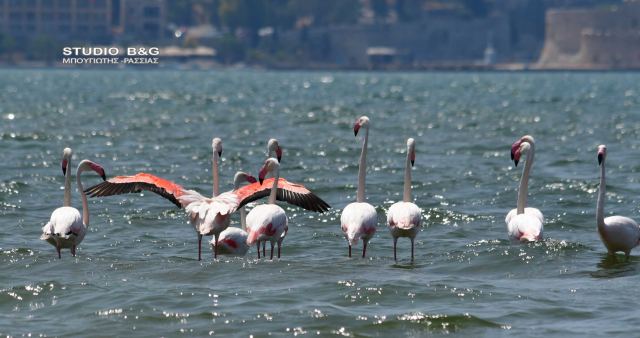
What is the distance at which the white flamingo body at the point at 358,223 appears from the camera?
51.0 feet

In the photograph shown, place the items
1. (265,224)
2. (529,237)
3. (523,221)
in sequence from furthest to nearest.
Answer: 1. (523,221)
2. (529,237)
3. (265,224)

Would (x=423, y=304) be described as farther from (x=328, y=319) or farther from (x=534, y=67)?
(x=534, y=67)

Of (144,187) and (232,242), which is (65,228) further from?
(232,242)

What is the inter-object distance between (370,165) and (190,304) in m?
16.7

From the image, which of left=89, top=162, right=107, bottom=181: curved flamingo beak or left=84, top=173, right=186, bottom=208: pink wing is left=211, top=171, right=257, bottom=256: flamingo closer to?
left=84, top=173, right=186, bottom=208: pink wing

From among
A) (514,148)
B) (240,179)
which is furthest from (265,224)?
(514,148)

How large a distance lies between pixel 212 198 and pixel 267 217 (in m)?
0.86

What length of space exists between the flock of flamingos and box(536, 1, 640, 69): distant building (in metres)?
160

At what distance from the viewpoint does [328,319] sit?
42.7 ft

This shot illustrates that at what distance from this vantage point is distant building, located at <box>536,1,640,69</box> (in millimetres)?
175000

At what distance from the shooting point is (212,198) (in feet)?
51.8

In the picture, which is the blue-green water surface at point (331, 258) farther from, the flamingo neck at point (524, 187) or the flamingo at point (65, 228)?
the flamingo neck at point (524, 187)

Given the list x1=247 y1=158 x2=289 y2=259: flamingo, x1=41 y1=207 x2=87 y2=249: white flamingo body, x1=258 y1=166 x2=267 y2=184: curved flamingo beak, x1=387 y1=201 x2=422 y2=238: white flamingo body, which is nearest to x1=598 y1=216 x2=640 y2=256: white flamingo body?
x1=387 y1=201 x2=422 y2=238: white flamingo body

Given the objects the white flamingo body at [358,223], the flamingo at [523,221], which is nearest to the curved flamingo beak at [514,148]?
the flamingo at [523,221]
